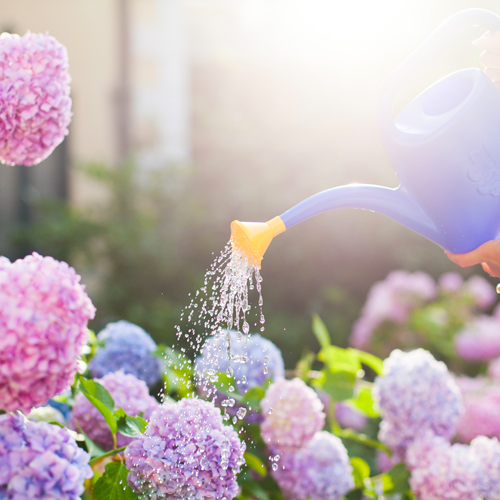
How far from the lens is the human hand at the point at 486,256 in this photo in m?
0.62

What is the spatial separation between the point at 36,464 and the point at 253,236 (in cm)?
28

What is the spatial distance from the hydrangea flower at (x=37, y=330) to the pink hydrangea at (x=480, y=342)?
144 centimetres

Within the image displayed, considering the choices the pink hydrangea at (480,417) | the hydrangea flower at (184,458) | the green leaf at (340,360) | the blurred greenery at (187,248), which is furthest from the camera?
the blurred greenery at (187,248)

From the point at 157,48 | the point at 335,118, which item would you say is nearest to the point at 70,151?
the point at 157,48

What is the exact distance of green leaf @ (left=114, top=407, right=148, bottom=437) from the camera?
502 millimetres

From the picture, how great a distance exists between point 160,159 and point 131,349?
284 centimetres

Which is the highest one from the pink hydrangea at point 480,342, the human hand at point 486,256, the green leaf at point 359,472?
the pink hydrangea at point 480,342

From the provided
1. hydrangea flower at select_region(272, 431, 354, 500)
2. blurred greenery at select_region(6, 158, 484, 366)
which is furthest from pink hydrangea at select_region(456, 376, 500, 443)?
blurred greenery at select_region(6, 158, 484, 366)

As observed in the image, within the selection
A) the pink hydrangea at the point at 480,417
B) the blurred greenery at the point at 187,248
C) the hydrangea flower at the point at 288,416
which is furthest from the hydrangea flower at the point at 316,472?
the blurred greenery at the point at 187,248

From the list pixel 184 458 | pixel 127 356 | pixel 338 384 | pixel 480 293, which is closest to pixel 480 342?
pixel 480 293

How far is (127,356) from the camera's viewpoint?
0.74 meters

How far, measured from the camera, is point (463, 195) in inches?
24.2

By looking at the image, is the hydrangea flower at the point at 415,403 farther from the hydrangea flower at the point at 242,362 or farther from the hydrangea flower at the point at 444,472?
the hydrangea flower at the point at 242,362

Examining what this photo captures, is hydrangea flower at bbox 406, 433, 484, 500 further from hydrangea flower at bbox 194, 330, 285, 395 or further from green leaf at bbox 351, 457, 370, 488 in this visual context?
hydrangea flower at bbox 194, 330, 285, 395
